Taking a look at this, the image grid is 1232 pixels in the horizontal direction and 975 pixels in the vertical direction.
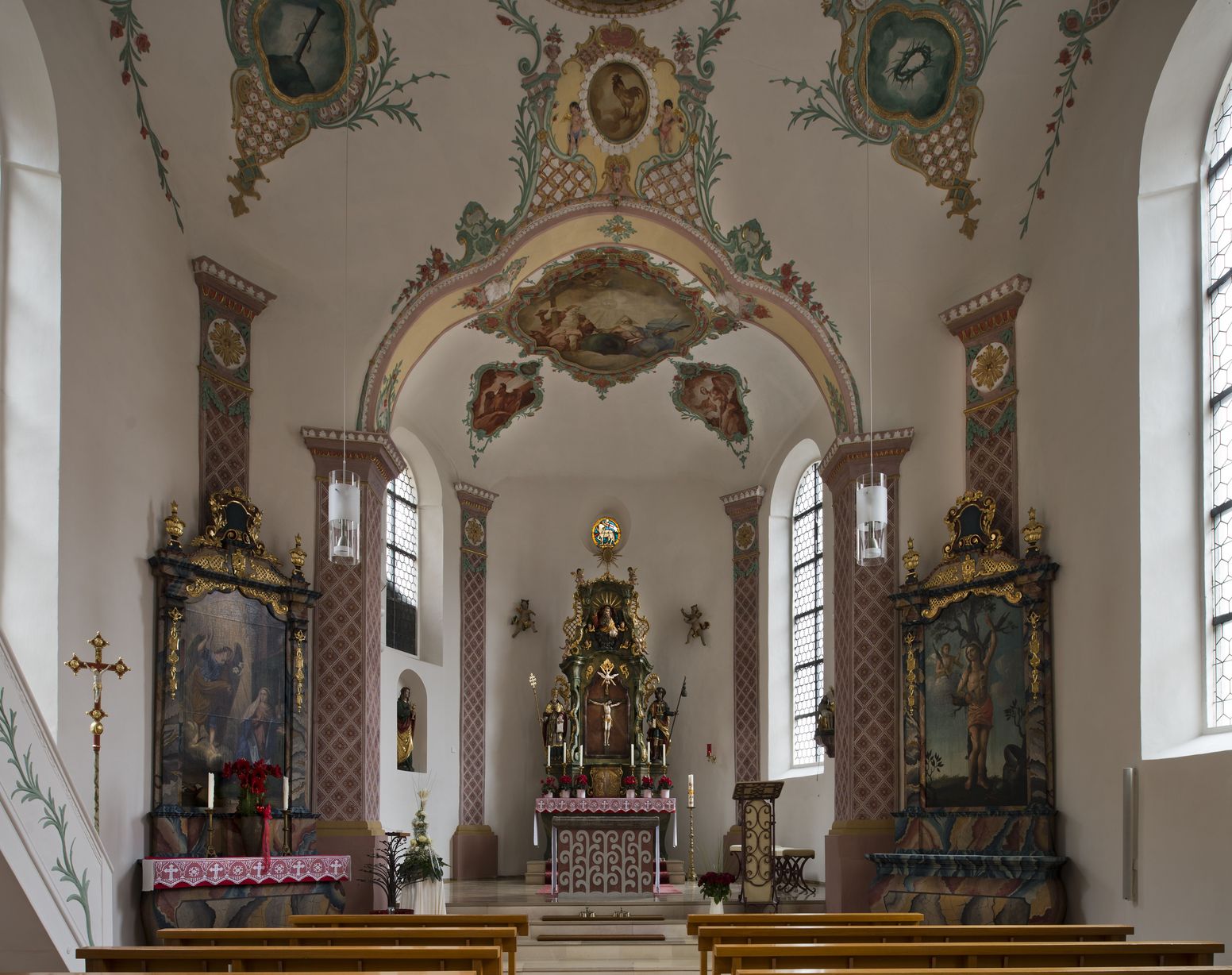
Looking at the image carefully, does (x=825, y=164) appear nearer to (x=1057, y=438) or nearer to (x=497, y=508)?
(x=1057, y=438)

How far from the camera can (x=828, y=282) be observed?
15.7 metres

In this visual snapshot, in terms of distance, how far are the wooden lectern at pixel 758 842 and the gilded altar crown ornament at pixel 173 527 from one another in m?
7.30

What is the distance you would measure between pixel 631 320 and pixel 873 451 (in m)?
4.95

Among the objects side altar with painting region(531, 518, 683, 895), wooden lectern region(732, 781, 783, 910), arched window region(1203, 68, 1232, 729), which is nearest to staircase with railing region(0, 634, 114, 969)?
arched window region(1203, 68, 1232, 729)

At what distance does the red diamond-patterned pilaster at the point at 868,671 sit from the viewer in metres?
15.2

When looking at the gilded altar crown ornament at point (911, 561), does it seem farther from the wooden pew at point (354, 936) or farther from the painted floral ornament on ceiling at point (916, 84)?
the wooden pew at point (354, 936)

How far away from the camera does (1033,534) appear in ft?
43.2

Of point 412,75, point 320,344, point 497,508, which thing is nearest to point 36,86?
point 412,75

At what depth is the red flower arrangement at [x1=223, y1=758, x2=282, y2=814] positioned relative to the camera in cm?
1329

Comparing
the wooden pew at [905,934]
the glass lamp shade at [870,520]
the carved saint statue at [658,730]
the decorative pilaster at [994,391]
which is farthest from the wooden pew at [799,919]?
the carved saint statue at [658,730]

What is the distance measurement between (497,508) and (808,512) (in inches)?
206

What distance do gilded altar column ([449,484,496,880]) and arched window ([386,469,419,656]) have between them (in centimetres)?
83

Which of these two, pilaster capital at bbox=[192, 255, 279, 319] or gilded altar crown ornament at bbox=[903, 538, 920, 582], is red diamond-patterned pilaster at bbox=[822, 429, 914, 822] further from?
pilaster capital at bbox=[192, 255, 279, 319]

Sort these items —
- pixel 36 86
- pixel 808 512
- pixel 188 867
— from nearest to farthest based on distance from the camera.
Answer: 1. pixel 36 86
2. pixel 188 867
3. pixel 808 512
